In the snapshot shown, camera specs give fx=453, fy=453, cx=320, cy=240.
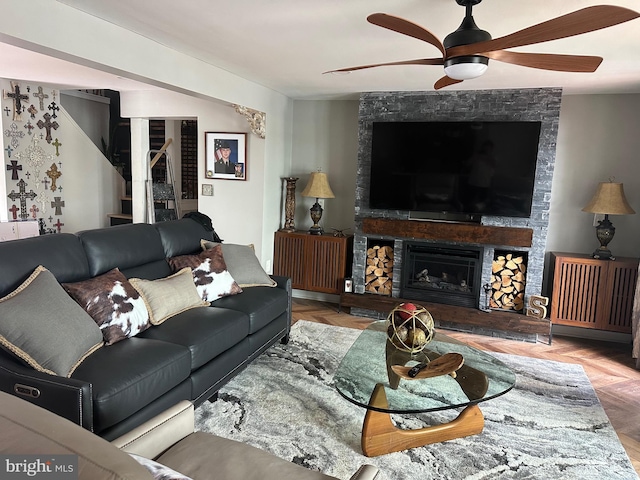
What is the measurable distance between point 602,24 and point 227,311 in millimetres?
2380

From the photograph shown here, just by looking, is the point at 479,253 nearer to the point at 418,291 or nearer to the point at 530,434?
the point at 418,291

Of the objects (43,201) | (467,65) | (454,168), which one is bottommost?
(43,201)

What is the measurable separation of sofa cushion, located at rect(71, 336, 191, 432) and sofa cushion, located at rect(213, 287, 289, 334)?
691 mm

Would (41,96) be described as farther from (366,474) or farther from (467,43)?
(366,474)

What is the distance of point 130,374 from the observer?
2.01m

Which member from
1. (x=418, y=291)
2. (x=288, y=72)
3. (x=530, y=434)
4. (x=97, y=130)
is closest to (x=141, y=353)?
(x=530, y=434)

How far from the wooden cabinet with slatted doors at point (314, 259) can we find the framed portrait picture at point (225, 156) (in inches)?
32.8

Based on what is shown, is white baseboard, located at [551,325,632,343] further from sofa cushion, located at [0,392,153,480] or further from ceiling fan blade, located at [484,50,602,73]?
sofa cushion, located at [0,392,153,480]

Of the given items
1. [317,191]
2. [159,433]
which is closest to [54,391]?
[159,433]

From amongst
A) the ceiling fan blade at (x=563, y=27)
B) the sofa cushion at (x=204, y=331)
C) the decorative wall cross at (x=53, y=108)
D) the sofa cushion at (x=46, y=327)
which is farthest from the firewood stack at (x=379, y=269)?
the decorative wall cross at (x=53, y=108)

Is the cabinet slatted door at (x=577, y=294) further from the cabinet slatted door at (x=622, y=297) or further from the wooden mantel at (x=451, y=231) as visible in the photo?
the wooden mantel at (x=451, y=231)

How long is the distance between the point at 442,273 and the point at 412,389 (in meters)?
2.49

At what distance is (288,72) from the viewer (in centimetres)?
379

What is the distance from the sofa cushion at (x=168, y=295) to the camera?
105 inches
